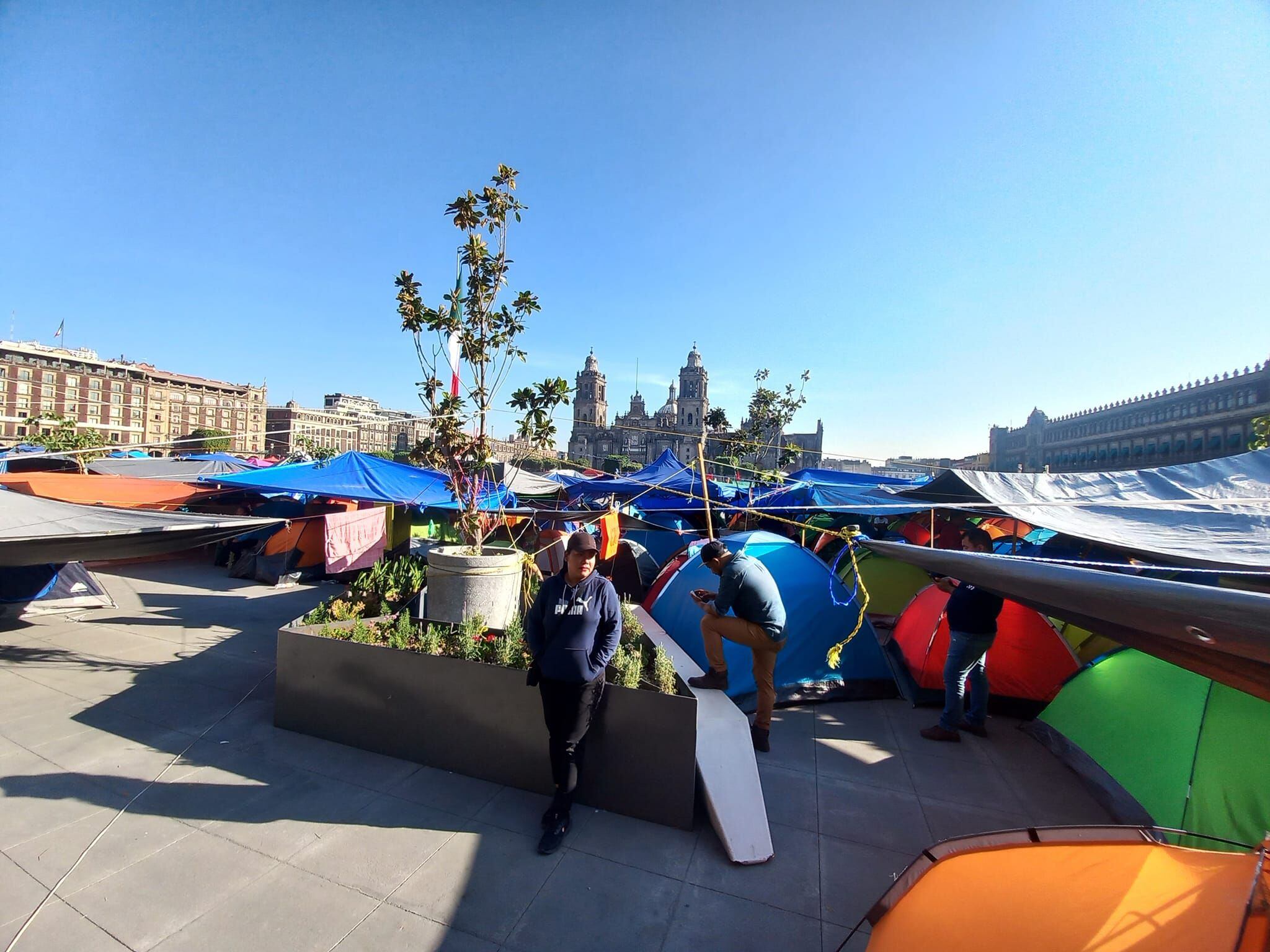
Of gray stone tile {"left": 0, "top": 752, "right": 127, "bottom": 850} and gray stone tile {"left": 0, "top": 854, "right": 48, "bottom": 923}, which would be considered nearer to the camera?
gray stone tile {"left": 0, "top": 854, "right": 48, "bottom": 923}

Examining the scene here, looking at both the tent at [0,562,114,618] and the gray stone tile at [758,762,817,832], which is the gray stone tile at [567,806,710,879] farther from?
the tent at [0,562,114,618]

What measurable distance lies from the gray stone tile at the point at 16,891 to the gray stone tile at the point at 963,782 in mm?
4826

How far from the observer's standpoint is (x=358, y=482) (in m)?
10.1

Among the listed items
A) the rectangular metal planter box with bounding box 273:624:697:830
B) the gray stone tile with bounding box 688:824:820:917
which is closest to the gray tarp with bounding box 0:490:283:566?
the rectangular metal planter box with bounding box 273:624:697:830

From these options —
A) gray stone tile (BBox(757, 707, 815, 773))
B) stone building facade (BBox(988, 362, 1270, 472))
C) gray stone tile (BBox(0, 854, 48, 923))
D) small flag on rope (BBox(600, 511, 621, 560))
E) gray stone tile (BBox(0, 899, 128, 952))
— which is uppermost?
stone building facade (BBox(988, 362, 1270, 472))

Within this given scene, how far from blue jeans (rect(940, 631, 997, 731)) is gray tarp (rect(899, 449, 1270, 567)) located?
3.60ft

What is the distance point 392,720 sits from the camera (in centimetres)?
388

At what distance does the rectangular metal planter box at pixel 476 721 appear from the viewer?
3.23 meters

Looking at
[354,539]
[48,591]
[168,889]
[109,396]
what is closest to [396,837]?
[168,889]

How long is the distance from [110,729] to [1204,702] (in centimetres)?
723

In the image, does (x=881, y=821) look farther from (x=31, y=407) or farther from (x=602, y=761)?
(x=31, y=407)

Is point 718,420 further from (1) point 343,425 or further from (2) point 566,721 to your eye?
(1) point 343,425

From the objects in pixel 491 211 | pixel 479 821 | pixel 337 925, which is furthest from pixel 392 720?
pixel 491 211

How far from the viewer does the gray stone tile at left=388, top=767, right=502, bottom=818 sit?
337cm
